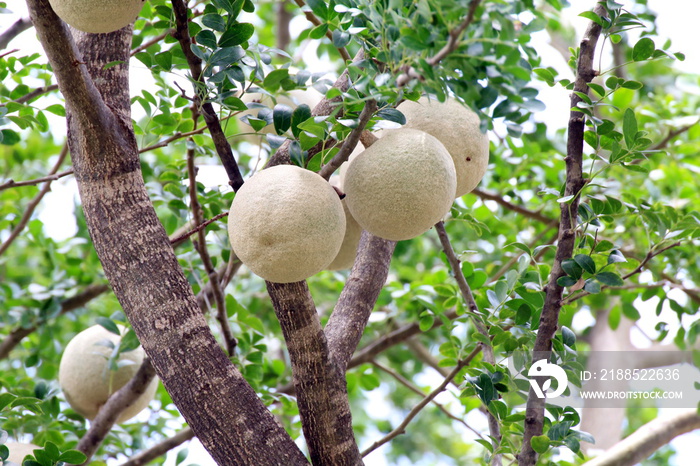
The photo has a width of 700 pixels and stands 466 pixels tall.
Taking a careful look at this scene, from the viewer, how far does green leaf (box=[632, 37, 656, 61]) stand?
1.28m

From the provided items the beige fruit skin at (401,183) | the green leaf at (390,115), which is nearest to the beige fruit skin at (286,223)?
the beige fruit skin at (401,183)

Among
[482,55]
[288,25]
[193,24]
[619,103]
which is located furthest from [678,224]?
[288,25]

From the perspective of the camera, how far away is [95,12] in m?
1.02

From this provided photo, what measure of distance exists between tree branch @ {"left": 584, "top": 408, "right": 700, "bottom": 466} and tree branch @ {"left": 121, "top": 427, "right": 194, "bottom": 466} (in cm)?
111

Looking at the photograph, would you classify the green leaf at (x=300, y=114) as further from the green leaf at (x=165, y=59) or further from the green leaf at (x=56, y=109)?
the green leaf at (x=56, y=109)

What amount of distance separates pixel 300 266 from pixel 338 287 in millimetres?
1977

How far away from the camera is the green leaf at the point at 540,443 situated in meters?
1.23

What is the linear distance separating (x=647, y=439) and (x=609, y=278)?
725mm

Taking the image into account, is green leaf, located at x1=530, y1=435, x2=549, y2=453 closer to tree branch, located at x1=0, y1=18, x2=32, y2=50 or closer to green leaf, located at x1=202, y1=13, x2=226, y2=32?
green leaf, located at x1=202, y1=13, x2=226, y2=32

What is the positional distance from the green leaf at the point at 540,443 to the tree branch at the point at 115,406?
102 centimetres

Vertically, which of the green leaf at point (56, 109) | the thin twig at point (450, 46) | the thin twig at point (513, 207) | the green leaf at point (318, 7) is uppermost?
the thin twig at point (513, 207)

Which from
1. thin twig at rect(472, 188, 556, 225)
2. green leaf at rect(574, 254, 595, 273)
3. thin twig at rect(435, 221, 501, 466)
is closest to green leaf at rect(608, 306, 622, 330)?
thin twig at rect(472, 188, 556, 225)

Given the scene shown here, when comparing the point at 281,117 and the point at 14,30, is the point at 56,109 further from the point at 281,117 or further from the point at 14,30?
the point at 281,117

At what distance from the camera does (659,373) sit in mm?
2588
